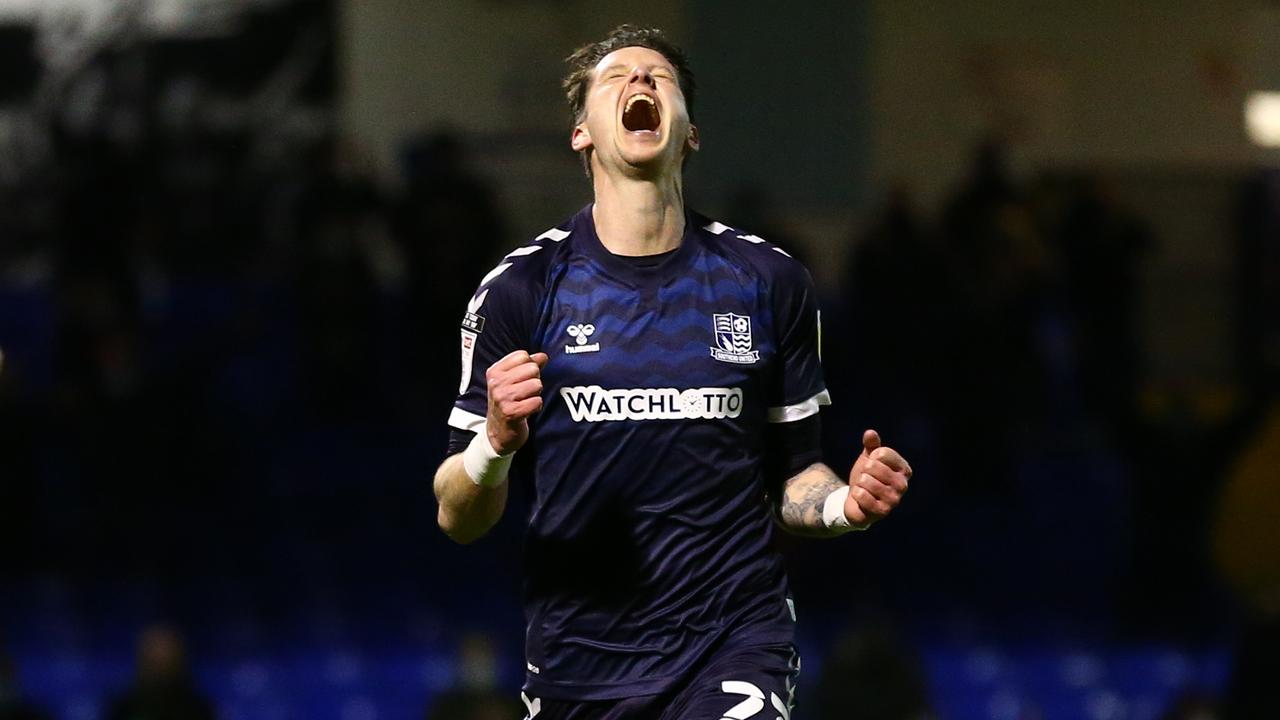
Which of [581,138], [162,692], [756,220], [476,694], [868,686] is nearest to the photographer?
[581,138]

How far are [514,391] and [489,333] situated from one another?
0.45 m

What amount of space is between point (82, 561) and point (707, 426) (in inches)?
325

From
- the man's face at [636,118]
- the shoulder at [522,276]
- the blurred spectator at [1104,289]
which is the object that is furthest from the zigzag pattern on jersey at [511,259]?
the blurred spectator at [1104,289]

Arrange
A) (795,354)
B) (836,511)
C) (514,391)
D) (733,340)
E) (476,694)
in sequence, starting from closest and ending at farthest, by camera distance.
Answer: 1. (514,391)
2. (836,511)
3. (733,340)
4. (795,354)
5. (476,694)

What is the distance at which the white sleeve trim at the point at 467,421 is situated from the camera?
3.93 meters

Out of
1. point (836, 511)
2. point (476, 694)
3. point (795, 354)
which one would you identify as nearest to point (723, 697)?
point (836, 511)

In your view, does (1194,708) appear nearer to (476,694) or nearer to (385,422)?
(476,694)

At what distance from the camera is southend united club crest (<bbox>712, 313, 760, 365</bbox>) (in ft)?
13.0

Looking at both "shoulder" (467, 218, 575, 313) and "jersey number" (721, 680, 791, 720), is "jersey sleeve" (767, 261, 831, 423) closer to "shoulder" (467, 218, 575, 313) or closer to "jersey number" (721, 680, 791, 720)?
"shoulder" (467, 218, 575, 313)

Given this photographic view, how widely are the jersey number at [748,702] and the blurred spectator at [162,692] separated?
6.30 m

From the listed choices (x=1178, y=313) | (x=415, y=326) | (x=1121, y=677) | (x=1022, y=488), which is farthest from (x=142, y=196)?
(x=1178, y=313)

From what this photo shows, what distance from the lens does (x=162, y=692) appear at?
9453mm

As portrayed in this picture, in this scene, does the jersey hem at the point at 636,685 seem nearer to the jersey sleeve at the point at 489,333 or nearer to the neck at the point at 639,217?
the jersey sleeve at the point at 489,333

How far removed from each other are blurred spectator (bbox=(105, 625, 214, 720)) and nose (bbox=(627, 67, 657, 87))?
20.6ft
